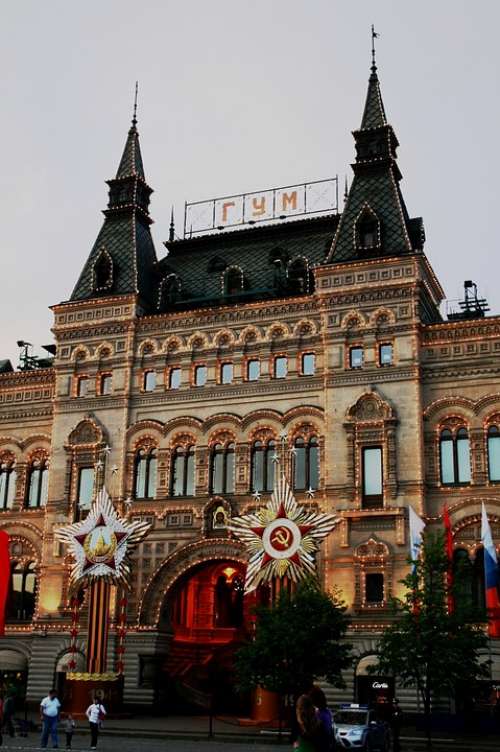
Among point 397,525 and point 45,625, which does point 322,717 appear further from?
point 45,625

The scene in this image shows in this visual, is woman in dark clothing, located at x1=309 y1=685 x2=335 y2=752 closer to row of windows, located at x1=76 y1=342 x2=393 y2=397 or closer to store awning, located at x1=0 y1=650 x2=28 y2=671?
row of windows, located at x1=76 y1=342 x2=393 y2=397

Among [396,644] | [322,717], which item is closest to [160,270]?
[396,644]

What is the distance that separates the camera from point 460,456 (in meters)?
47.9

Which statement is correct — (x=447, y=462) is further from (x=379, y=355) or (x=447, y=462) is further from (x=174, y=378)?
(x=174, y=378)

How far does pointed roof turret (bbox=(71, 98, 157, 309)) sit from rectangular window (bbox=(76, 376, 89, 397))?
16.7 ft

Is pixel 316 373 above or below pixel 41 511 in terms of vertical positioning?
above

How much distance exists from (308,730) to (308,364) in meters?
38.9

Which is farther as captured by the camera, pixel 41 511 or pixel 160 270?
pixel 160 270

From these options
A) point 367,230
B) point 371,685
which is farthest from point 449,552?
point 367,230

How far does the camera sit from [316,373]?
169 feet

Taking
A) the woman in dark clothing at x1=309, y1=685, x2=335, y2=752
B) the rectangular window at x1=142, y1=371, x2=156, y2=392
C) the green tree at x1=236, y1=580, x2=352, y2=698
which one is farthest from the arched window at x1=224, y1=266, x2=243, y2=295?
the woman in dark clothing at x1=309, y1=685, x2=335, y2=752

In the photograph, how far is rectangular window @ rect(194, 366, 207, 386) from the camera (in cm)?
5419

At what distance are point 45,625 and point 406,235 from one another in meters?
28.6

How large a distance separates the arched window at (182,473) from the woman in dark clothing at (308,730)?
38999 mm
